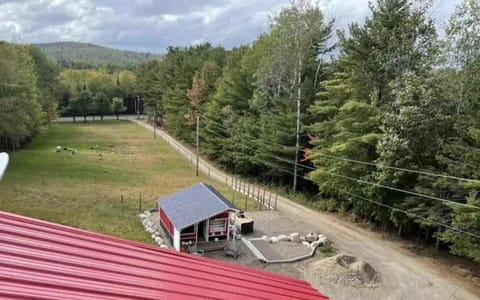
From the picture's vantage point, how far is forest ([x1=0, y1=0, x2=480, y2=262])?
18547 millimetres

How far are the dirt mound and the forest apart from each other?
11.3 feet

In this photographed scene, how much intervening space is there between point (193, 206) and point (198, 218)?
1263mm

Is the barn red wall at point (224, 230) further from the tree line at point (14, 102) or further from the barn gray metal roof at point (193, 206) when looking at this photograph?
the tree line at point (14, 102)

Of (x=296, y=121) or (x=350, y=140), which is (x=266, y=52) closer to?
(x=296, y=121)

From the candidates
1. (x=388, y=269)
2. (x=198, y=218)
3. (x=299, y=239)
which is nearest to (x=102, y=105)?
(x=198, y=218)

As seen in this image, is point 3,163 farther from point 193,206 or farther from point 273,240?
point 273,240

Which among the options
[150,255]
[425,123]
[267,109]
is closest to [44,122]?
[267,109]

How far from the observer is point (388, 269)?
18109 mm

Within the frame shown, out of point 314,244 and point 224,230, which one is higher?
point 224,230

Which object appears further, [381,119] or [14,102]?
[14,102]

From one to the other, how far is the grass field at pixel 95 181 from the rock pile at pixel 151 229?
357mm

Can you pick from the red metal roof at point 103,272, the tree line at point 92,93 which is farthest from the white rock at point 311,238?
the tree line at point 92,93

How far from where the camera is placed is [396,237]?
74.5ft

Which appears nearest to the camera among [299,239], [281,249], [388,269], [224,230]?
[388,269]
